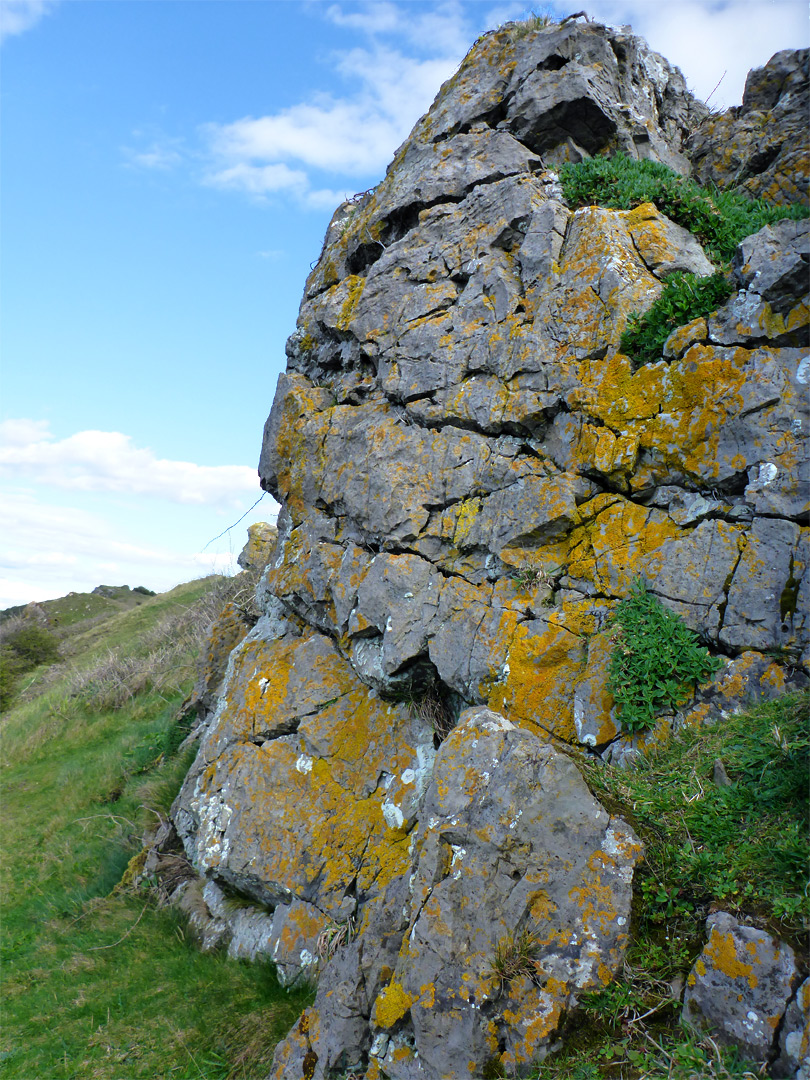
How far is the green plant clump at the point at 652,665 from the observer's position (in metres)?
5.55

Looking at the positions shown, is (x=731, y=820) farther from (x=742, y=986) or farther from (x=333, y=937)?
(x=333, y=937)

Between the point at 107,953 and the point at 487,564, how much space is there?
6328 mm

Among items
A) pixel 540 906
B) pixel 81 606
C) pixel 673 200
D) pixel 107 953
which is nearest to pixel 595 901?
pixel 540 906

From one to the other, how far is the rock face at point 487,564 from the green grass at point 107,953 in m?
0.67

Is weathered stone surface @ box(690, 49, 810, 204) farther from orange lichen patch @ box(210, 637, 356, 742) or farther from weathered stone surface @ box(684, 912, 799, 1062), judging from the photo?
weathered stone surface @ box(684, 912, 799, 1062)

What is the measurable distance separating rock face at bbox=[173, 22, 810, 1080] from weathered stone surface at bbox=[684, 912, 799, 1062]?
0.52 meters

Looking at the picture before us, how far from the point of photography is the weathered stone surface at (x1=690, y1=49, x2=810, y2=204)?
9.05 metres

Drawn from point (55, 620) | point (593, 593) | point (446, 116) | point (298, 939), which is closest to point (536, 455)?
point (593, 593)

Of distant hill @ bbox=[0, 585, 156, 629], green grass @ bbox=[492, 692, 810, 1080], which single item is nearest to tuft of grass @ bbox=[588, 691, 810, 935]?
green grass @ bbox=[492, 692, 810, 1080]

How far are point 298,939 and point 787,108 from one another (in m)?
12.7

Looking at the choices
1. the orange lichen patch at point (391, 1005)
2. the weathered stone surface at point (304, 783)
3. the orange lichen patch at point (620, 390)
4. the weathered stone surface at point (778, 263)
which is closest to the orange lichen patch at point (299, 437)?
the weathered stone surface at point (304, 783)

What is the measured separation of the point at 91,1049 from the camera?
615cm

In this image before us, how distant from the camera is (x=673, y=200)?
823cm

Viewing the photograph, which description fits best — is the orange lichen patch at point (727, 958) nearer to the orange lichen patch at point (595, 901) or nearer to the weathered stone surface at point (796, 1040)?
the weathered stone surface at point (796, 1040)
